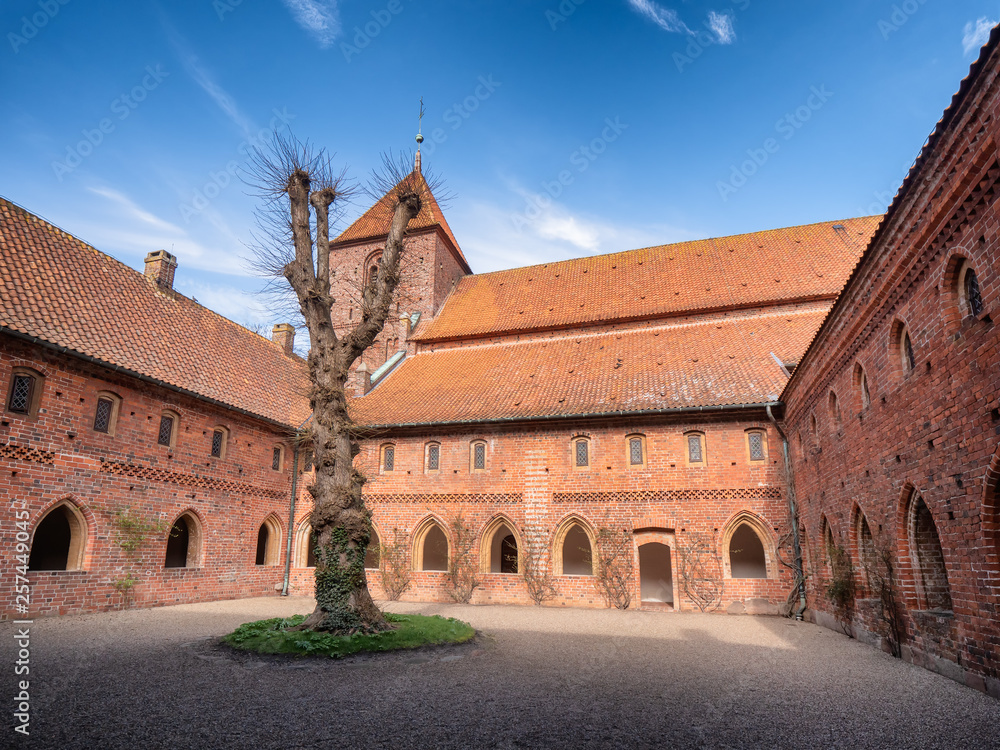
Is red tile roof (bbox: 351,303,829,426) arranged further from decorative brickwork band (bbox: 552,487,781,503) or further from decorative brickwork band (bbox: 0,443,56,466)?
decorative brickwork band (bbox: 0,443,56,466)

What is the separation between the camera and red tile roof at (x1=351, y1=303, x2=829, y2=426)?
52.9 feet

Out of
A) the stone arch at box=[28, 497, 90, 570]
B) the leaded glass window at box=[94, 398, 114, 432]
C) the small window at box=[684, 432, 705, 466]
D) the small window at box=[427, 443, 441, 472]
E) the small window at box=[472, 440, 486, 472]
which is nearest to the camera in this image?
the leaded glass window at box=[94, 398, 114, 432]

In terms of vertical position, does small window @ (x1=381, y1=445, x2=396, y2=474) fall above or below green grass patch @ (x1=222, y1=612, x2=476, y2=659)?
above

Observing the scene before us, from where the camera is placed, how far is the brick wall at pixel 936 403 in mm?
5789

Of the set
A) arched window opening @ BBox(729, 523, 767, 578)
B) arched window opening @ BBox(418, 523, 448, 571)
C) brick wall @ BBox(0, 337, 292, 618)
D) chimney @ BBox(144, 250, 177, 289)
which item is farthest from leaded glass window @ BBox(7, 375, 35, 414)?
arched window opening @ BBox(729, 523, 767, 578)

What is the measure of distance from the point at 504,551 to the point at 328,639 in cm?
1224

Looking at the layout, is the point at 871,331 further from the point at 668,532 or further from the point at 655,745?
the point at 668,532

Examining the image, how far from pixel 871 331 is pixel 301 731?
8.60 metres

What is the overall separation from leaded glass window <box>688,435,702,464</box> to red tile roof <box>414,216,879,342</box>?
5.53 m

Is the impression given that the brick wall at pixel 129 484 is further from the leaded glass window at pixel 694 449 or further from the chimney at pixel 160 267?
the leaded glass window at pixel 694 449

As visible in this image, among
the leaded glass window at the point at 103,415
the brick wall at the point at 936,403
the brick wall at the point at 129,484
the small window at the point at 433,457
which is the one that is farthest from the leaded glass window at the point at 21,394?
the brick wall at the point at 936,403

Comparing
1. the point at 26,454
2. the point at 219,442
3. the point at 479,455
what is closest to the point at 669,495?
the point at 479,455

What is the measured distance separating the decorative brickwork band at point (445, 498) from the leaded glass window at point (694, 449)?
448 centimetres

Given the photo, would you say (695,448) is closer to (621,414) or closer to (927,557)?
(621,414)
